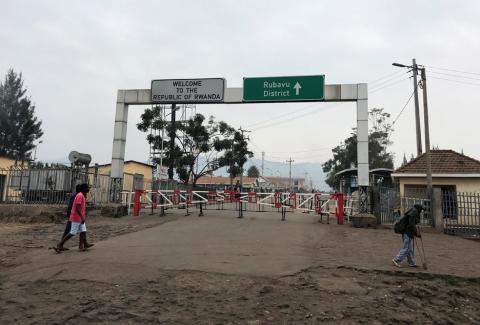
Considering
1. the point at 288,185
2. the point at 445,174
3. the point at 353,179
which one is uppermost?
the point at 288,185

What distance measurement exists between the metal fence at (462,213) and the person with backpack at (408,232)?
27.4 ft

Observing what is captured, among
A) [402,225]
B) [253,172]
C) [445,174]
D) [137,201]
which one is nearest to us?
[402,225]

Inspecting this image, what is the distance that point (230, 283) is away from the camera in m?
6.65

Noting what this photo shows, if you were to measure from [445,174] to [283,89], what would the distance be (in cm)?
983

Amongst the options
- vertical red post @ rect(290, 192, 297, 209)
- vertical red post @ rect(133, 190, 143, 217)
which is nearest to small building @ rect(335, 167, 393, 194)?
vertical red post @ rect(290, 192, 297, 209)

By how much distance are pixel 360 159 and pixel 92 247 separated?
12.1 meters

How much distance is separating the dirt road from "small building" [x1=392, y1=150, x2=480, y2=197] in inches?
409

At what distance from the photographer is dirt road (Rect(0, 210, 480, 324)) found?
5488 millimetres

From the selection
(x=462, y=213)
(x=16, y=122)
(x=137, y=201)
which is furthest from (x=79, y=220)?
(x=16, y=122)

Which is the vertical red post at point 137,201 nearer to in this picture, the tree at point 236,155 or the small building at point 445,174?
the small building at point 445,174

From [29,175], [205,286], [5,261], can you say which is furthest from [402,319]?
[29,175]

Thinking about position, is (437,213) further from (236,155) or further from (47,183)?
(236,155)

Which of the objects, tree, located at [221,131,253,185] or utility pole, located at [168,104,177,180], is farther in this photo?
tree, located at [221,131,253,185]

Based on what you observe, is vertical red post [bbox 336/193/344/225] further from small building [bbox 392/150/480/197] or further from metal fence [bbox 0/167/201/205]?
metal fence [bbox 0/167/201/205]
